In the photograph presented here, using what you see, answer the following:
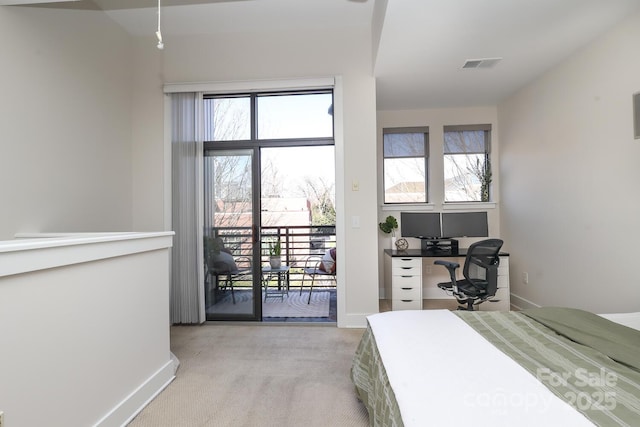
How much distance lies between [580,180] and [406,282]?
6.12 feet

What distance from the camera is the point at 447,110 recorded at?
4.14m

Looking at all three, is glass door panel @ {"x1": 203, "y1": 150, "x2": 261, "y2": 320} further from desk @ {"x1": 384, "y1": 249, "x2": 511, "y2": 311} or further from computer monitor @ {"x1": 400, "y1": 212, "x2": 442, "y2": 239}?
computer monitor @ {"x1": 400, "y1": 212, "x2": 442, "y2": 239}

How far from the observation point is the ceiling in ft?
6.98

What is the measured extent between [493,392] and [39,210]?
2.96 metres

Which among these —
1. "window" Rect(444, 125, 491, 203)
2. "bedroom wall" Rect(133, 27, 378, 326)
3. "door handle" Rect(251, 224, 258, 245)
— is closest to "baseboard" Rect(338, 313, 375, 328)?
"bedroom wall" Rect(133, 27, 378, 326)

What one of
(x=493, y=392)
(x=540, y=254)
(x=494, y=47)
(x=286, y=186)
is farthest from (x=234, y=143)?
(x=540, y=254)

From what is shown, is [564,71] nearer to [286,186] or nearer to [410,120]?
[410,120]

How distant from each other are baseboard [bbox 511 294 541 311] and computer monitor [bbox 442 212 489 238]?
32.8 inches

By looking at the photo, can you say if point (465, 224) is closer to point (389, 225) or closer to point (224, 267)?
point (389, 225)

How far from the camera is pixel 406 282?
3.34 metres

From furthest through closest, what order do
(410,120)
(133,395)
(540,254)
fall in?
(410,120)
(540,254)
(133,395)

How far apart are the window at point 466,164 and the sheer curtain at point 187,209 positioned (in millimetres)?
3250

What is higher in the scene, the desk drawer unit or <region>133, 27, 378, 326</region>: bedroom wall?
<region>133, 27, 378, 326</region>: bedroom wall

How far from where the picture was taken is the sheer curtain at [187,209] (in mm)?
3242
